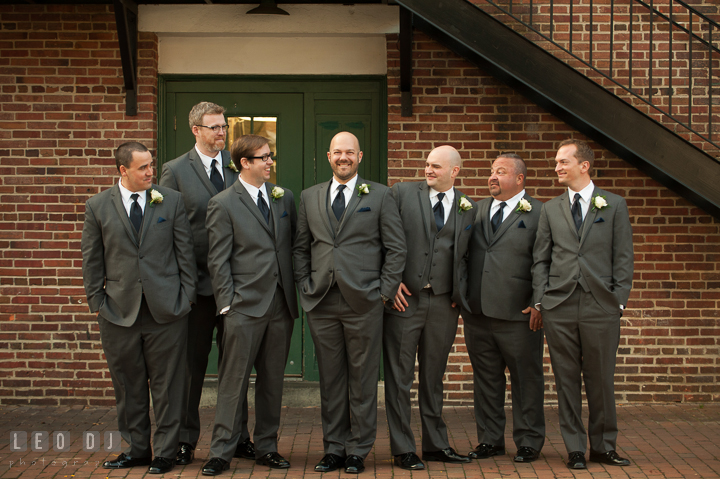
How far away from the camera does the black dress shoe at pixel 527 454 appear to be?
4784mm

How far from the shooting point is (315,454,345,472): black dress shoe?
178 inches

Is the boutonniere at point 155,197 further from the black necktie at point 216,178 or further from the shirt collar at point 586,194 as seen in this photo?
the shirt collar at point 586,194

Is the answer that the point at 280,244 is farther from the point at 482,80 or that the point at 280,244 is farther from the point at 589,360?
the point at 482,80

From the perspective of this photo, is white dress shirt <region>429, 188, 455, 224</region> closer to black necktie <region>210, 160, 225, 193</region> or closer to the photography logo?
black necktie <region>210, 160, 225, 193</region>

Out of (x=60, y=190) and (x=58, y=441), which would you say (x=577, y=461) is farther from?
(x=60, y=190)

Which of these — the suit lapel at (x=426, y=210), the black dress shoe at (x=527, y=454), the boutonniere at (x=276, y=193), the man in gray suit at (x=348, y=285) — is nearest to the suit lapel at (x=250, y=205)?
the boutonniere at (x=276, y=193)

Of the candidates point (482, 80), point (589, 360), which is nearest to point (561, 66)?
point (482, 80)

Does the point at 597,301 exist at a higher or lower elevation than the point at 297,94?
lower

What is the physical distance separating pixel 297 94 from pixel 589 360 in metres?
3.66

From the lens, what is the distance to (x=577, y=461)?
→ 4586 millimetres

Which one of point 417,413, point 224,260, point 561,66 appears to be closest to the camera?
point 224,260

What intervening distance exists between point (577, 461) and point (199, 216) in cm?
300

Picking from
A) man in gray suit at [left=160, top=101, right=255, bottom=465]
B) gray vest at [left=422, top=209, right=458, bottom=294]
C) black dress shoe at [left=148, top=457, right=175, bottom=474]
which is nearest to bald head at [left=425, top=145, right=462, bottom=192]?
gray vest at [left=422, top=209, right=458, bottom=294]

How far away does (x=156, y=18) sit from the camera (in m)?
6.47
